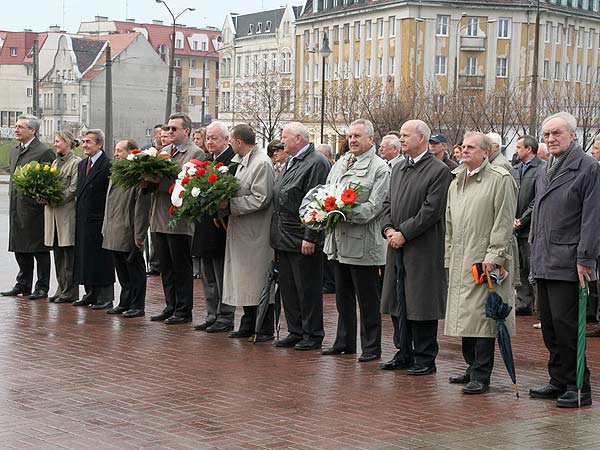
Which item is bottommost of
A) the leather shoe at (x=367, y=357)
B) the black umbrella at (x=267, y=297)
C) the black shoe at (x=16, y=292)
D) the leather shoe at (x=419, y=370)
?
the black shoe at (x=16, y=292)

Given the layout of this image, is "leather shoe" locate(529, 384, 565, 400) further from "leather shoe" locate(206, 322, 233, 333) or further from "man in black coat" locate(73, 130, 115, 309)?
"man in black coat" locate(73, 130, 115, 309)

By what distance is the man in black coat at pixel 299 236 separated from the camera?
11562 millimetres

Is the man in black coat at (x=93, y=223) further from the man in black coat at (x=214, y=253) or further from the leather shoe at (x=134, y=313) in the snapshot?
the man in black coat at (x=214, y=253)

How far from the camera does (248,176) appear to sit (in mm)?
12047

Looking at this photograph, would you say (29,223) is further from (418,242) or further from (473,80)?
(473,80)

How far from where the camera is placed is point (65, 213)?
14.8m

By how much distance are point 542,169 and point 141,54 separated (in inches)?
3863

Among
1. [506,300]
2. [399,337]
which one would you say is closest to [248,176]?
[399,337]

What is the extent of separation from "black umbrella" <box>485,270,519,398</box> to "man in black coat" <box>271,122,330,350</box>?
2607 millimetres

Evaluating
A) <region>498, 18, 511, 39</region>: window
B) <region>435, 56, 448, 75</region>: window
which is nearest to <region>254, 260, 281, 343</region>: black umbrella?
<region>435, 56, 448, 75</region>: window

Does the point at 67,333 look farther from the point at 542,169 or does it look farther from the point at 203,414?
the point at 542,169

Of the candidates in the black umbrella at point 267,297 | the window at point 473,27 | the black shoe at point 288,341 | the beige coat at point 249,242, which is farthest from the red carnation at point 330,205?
the window at point 473,27

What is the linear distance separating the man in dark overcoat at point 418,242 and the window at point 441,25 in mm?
74224

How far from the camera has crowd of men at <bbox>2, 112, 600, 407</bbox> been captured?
9141 mm
